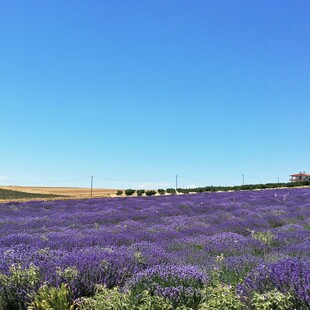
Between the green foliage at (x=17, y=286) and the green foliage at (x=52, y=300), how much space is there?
285mm

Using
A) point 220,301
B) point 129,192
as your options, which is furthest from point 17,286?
point 129,192

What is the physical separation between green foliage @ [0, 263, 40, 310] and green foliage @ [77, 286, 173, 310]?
83 cm

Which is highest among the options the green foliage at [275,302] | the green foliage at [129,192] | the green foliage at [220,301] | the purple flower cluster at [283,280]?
the green foliage at [129,192]

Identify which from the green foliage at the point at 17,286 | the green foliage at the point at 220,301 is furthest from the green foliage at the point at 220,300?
the green foliage at the point at 17,286

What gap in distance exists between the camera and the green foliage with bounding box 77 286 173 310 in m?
3.38

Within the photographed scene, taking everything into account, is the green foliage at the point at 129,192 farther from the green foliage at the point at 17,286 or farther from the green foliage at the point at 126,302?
the green foliage at the point at 126,302

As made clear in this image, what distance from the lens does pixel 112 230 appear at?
8789 millimetres

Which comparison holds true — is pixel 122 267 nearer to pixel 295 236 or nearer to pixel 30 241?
pixel 30 241

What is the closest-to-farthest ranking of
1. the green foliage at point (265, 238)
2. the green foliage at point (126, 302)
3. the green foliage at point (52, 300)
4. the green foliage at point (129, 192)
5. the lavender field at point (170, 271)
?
the green foliage at point (126, 302)
the lavender field at point (170, 271)
the green foliage at point (52, 300)
the green foliage at point (265, 238)
the green foliage at point (129, 192)

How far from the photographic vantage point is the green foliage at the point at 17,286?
4344 mm

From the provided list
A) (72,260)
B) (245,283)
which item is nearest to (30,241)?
(72,260)

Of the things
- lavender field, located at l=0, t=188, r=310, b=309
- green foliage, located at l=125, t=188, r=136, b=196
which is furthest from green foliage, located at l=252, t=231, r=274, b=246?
green foliage, located at l=125, t=188, r=136, b=196

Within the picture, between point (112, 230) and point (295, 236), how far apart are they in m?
3.90

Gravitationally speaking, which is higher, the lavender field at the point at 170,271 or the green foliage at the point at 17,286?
the lavender field at the point at 170,271
